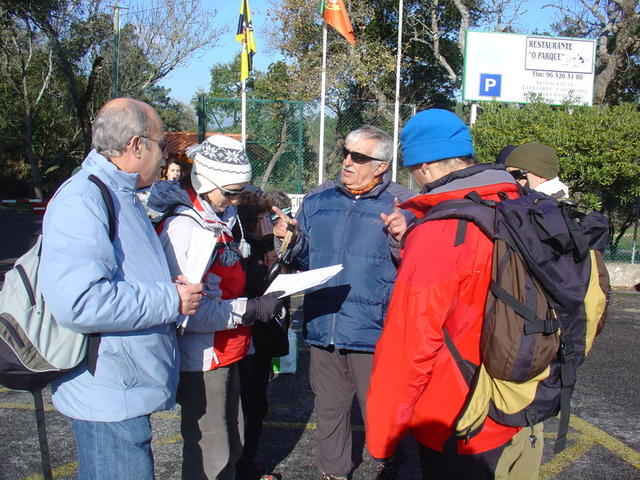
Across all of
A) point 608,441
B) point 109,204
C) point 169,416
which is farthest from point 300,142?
point 109,204

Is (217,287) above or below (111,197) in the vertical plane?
below

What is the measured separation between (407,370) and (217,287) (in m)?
1.09

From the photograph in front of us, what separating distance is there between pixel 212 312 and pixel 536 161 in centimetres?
233

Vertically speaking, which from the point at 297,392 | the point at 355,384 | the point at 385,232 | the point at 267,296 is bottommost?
the point at 297,392

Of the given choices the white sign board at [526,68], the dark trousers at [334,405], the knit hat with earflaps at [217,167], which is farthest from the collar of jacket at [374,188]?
the white sign board at [526,68]

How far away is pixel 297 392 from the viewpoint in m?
4.75

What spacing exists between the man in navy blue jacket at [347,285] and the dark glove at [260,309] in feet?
1.95

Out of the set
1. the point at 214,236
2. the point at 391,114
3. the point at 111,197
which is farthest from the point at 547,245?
the point at 391,114

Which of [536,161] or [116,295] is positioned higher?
[536,161]

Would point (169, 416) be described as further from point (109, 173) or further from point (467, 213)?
point (467, 213)

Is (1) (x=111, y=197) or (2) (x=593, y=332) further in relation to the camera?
(2) (x=593, y=332)

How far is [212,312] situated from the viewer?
93.4 inches

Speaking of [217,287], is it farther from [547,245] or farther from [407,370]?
[547,245]

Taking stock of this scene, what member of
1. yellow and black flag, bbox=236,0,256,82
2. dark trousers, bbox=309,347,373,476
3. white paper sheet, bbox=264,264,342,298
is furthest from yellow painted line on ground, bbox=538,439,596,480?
yellow and black flag, bbox=236,0,256,82
